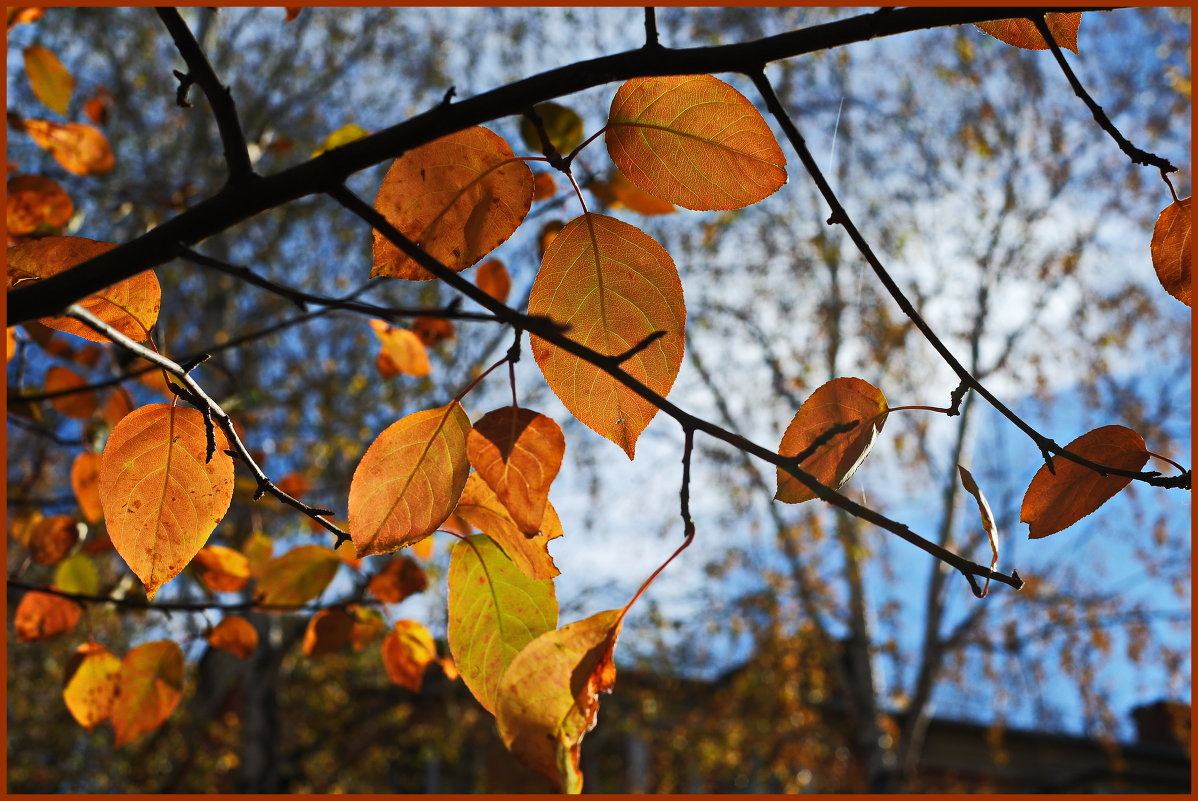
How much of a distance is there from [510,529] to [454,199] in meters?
0.17

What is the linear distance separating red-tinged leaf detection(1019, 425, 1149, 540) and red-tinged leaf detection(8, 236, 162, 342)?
450 millimetres

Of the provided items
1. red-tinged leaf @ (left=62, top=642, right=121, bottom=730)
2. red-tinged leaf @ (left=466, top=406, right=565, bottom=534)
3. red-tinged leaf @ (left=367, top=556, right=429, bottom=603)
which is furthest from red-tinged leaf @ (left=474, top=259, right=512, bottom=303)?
red-tinged leaf @ (left=466, top=406, right=565, bottom=534)

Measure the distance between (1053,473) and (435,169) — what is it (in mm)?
338

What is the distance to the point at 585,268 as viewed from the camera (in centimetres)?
44

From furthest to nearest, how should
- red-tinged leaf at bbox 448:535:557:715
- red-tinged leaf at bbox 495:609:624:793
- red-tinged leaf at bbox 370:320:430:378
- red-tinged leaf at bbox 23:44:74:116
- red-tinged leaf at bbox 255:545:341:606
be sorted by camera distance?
red-tinged leaf at bbox 23:44:74:116 → red-tinged leaf at bbox 370:320:430:378 → red-tinged leaf at bbox 255:545:341:606 → red-tinged leaf at bbox 448:535:557:715 → red-tinged leaf at bbox 495:609:624:793

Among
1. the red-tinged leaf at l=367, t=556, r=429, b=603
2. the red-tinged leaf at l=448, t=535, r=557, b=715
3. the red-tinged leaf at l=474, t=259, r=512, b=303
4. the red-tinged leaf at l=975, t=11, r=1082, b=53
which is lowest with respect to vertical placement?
the red-tinged leaf at l=448, t=535, r=557, b=715

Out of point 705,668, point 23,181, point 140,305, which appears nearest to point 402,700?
point 705,668

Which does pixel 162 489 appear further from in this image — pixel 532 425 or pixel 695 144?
pixel 695 144

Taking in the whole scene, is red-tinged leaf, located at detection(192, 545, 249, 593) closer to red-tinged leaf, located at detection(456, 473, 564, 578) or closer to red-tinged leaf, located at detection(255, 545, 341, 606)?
red-tinged leaf, located at detection(255, 545, 341, 606)

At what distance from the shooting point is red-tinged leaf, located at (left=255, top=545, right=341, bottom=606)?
0.91 meters

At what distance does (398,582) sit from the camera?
2.99 ft

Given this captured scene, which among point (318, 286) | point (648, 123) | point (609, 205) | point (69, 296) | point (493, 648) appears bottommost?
point (493, 648)

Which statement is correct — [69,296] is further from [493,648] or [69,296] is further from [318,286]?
[318,286]

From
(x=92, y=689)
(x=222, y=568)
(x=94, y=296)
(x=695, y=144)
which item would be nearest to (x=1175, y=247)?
(x=695, y=144)
